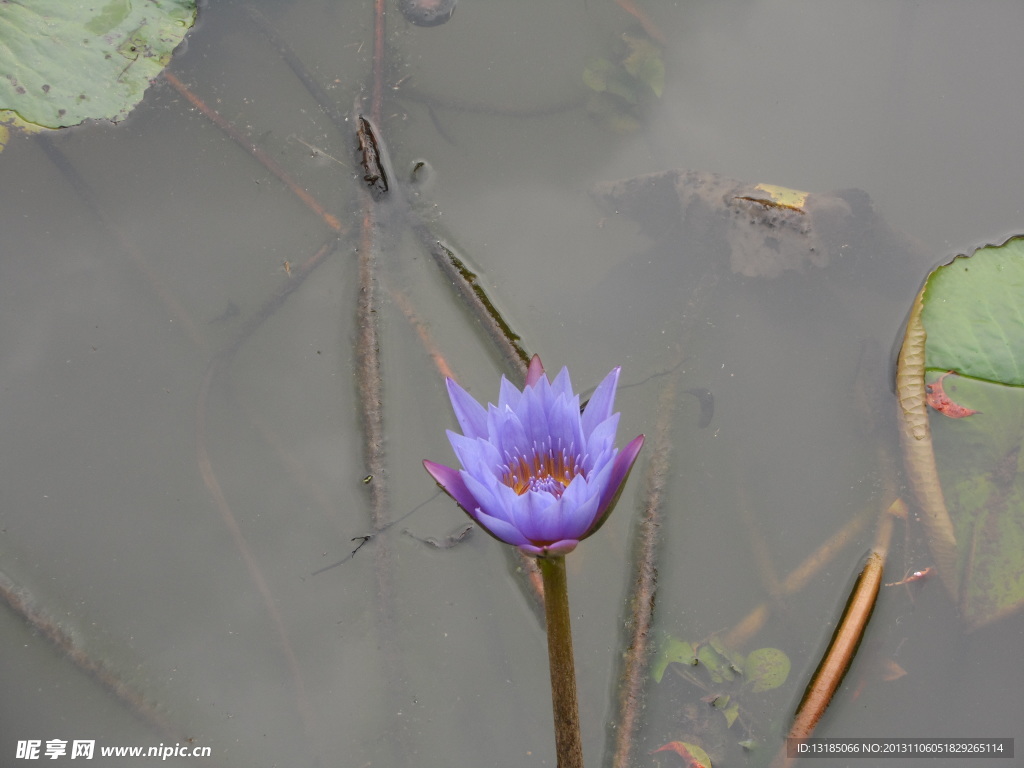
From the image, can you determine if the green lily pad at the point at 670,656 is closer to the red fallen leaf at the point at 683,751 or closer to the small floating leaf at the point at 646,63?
the red fallen leaf at the point at 683,751

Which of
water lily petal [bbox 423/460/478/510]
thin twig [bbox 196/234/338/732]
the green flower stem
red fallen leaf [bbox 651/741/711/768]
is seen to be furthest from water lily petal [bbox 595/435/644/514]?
thin twig [bbox 196/234/338/732]

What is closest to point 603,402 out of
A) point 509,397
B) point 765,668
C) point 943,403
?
point 509,397

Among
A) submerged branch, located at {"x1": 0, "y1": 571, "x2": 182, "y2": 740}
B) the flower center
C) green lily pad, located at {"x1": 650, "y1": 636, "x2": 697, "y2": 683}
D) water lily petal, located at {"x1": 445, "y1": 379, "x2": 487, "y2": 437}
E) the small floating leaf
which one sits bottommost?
submerged branch, located at {"x1": 0, "y1": 571, "x2": 182, "y2": 740}

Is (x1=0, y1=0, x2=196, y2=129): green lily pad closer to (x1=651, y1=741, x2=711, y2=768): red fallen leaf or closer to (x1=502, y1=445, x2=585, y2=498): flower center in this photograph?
(x1=502, y1=445, x2=585, y2=498): flower center

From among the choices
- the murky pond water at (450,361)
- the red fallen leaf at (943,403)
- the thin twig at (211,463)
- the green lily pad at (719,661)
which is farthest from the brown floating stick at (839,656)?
the thin twig at (211,463)

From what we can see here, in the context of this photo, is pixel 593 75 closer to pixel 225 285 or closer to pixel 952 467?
pixel 225 285

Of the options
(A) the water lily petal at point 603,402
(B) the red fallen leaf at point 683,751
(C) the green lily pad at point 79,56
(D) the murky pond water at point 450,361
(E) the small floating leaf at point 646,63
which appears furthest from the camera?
(E) the small floating leaf at point 646,63
